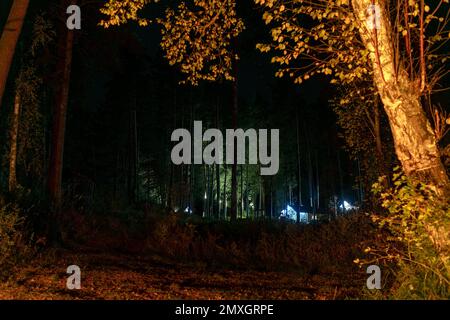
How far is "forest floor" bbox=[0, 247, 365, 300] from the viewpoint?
723cm

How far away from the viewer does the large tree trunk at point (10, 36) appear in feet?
32.3

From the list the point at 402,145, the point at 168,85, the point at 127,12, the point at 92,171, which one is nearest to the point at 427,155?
the point at 402,145

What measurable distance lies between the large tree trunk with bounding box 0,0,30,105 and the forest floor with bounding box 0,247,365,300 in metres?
4.22

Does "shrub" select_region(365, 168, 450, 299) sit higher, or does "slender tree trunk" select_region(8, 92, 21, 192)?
"slender tree trunk" select_region(8, 92, 21, 192)

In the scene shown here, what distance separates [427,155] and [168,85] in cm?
4011

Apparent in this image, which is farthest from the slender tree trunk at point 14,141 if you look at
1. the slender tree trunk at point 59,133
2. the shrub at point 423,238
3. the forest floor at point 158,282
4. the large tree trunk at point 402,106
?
the shrub at point 423,238

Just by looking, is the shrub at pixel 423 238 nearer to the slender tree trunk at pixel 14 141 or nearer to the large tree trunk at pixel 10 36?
the large tree trunk at pixel 10 36

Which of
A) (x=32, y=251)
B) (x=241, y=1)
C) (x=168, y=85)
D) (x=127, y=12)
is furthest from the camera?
(x=168, y=85)

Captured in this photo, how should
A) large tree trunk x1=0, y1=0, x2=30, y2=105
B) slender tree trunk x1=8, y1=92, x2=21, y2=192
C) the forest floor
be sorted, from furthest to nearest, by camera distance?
slender tree trunk x1=8, y1=92, x2=21, y2=192, large tree trunk x1=0, y1=0, x2=30, y2=105, the forest floor

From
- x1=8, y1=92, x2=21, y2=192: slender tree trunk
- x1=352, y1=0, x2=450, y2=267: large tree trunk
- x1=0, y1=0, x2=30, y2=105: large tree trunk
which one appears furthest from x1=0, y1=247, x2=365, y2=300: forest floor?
x1=8, y1=92, x2=21, y2=192: slender tree trunk

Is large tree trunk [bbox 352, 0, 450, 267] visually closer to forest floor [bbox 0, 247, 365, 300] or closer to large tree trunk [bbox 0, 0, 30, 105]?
forest floor [bbox 0, 247, 365, 300]

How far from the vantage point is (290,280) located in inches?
377

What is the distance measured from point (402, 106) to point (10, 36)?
8.30 metres

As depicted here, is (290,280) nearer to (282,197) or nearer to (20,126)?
(20,126)
